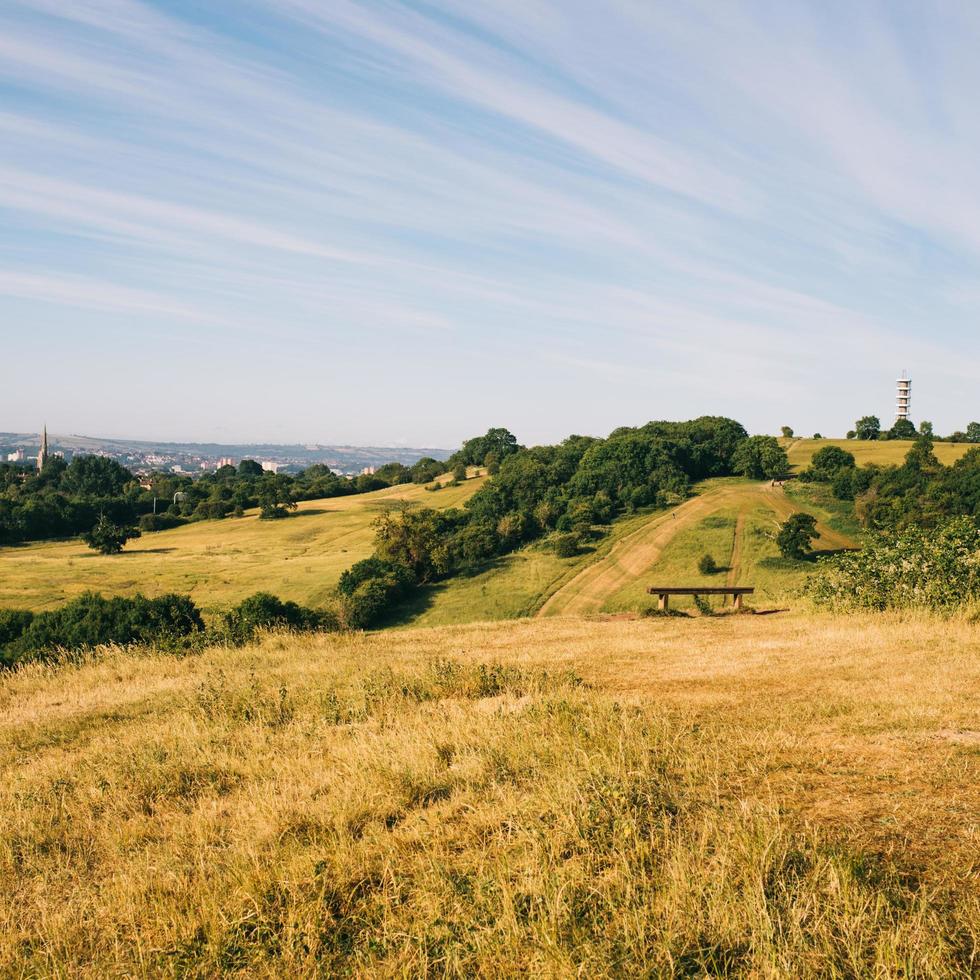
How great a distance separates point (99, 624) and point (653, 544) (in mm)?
62710

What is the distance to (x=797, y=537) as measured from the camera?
238 ft

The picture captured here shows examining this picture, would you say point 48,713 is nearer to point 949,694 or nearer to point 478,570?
point 949,694

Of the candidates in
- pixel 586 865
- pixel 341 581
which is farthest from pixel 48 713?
pixel 341 581

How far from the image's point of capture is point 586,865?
5.16 meters

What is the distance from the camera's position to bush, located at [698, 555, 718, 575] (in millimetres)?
72625

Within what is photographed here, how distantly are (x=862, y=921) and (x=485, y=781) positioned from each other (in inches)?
144

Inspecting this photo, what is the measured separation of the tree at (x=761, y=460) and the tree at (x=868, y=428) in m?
58.7

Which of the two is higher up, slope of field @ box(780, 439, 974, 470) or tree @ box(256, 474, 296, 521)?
slope of field @ box(780, 439, 974, 470)

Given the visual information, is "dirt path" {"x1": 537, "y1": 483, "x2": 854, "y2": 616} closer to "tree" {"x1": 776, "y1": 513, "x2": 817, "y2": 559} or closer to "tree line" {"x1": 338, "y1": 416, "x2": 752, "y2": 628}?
"tree" {"x1": 776, "y1": 513, "x2": 817, "y2": 559}

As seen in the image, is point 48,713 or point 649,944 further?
point 48,713

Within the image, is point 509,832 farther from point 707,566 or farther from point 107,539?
point 107,539

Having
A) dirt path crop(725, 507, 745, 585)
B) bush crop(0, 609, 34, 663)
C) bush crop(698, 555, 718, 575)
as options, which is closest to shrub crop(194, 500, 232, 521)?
bush crop(698, 555, 718, 575)

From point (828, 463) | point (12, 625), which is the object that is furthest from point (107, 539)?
point (828, 463)

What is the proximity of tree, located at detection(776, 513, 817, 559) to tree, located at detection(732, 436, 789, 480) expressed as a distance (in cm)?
4043
